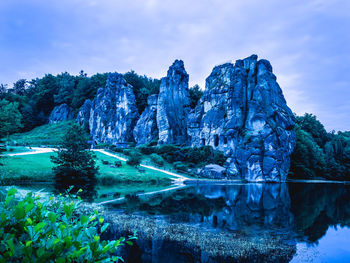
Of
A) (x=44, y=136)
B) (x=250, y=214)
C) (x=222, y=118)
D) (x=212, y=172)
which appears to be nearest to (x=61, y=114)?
(x=44, y=136)

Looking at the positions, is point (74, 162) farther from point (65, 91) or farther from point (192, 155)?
point (65, 91)

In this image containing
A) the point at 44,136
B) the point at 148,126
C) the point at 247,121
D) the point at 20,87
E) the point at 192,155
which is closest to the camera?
the point at 192,155

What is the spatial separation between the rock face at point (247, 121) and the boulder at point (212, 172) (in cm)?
462

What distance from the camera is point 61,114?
83375mm

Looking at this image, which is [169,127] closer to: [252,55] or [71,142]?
[252,55]

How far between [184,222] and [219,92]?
47.5 metres

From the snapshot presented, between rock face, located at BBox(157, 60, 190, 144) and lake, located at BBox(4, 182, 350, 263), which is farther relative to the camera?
rock face, located at BBox(157, 60, 190, 144)

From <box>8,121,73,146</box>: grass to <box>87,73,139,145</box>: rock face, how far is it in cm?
954

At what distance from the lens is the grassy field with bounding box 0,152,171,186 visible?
2614 cm

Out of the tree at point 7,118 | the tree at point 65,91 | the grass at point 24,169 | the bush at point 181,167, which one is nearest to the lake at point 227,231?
the grass at point 24,169

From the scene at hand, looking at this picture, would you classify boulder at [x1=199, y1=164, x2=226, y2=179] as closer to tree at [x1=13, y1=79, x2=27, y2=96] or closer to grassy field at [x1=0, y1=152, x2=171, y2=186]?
grassy field at [x1=0, y1=152, x2=171, y2=186]

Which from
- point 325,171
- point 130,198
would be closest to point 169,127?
point 130,198

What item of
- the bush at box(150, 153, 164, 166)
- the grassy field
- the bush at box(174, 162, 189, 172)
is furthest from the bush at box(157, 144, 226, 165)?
the grassy field

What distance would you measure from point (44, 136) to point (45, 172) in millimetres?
43919
